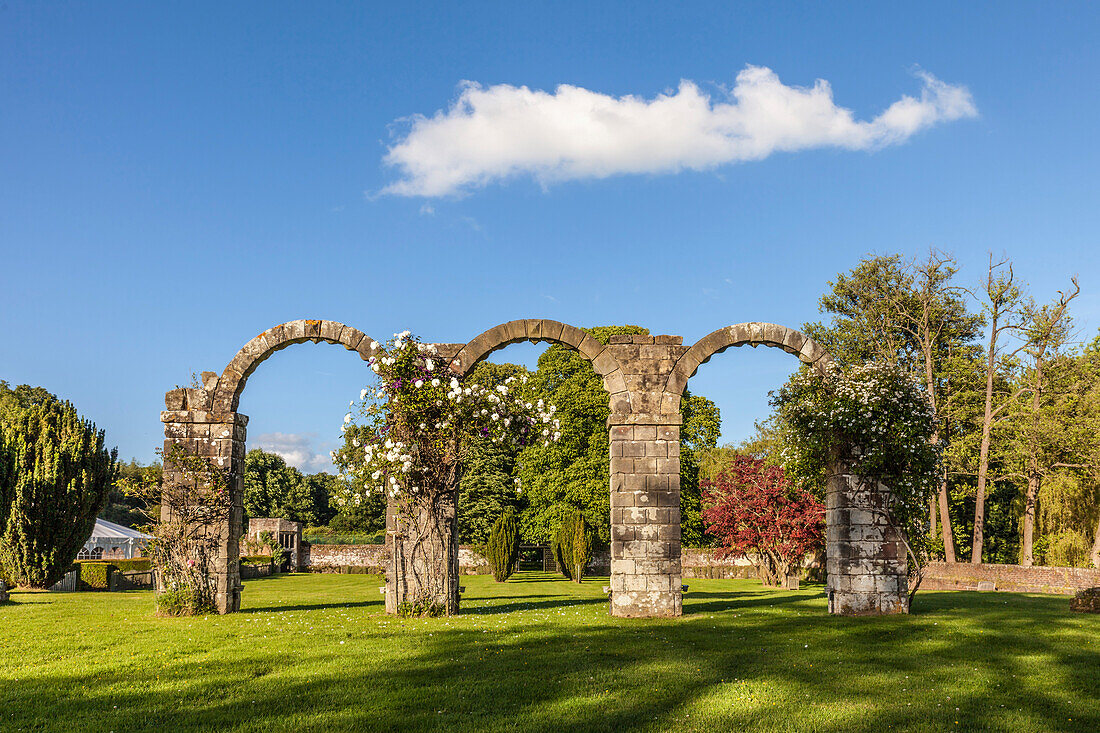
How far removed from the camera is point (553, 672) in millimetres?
7859

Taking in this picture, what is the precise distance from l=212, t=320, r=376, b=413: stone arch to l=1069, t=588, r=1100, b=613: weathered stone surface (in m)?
13.2

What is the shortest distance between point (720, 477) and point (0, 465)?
1882cm

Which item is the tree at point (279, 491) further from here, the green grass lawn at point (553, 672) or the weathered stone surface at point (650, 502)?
the weathered stone surface at point (650, 502)

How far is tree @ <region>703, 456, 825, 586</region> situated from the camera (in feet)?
68.6

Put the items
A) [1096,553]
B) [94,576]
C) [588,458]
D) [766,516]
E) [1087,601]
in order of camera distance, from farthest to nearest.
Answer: [588,458] → [1096,553] → [94,576] → [766,516] → [1087,601]

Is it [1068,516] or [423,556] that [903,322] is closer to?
[1068,516]

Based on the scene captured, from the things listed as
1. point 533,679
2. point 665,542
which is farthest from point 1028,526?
point 533,679

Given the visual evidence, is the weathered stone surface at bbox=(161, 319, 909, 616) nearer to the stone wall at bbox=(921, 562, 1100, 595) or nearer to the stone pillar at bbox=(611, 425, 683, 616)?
the stone pillar at bbox=(611, 425, 683, 616)

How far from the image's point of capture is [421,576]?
1241cm

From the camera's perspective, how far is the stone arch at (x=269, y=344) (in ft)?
43.4

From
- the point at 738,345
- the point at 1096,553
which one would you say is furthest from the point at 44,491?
the point at 1096,553

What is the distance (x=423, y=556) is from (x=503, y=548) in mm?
13549

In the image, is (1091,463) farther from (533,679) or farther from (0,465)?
(0,465)

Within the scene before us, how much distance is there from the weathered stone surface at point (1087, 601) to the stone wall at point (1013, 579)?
7266 mm
